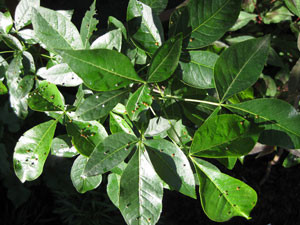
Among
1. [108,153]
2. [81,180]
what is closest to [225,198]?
[108,153]

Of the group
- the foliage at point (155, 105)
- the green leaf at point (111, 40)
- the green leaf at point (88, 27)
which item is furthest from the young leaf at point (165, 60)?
the green leaf at point (88, 27)

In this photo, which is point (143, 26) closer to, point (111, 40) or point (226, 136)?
point (111, 40)

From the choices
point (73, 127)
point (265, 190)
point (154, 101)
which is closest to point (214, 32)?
point (154, 101)

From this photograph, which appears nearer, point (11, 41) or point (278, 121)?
point (278, 121)

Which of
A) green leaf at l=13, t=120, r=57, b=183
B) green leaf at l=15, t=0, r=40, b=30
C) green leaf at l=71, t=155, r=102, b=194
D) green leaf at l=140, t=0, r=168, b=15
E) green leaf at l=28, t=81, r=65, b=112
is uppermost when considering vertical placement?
green leaf at l=140, t=0, r=168, b=15

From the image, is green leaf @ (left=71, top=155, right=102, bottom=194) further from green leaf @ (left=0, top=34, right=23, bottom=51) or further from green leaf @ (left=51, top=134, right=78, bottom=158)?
green leaf @ (left=0, top=34, right=23, bottom=51)

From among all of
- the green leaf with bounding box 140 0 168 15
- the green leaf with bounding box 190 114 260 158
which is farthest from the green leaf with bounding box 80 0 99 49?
the green leaf with bounding box 190 114 260 158
